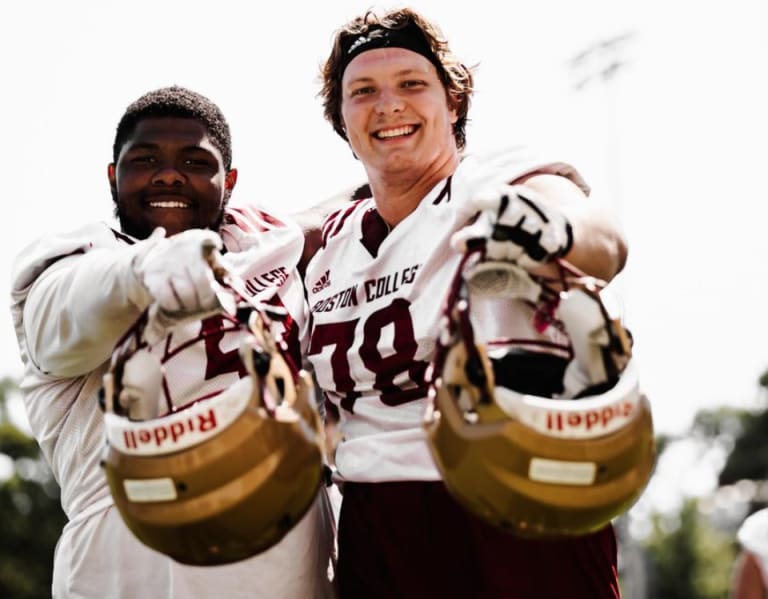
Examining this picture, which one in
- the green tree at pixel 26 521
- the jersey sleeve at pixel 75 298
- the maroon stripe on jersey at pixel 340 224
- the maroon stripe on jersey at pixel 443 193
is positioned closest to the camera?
the jersey sleeve at pixel 75 298

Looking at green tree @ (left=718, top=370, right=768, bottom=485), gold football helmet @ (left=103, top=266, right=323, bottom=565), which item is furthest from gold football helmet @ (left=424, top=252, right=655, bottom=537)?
green tree @ (left=718, top=370, right=768, bottom=485)

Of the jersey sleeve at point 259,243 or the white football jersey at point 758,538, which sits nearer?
the jersey sleeve at point 259,243

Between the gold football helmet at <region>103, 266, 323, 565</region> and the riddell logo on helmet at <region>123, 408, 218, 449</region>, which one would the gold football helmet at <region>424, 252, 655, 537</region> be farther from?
the riddell logo on helmet at <region>123, 408, 218, 449</region>

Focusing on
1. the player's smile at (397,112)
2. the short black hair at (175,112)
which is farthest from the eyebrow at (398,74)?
the short black hair at (175,112)

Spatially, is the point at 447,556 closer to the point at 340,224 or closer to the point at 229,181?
the point at 340,224

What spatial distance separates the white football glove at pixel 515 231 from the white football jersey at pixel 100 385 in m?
0.82

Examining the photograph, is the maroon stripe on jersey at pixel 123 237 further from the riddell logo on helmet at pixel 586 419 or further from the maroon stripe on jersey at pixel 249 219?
the riddell logo on helmet at pixel 586 419

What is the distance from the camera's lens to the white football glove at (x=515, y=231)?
196cm

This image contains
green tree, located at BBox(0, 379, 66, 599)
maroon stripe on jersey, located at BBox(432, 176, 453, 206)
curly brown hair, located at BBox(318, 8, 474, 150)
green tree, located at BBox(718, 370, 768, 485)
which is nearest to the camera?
maroon stripe on jersey, located at BBox(432, 176, 453, 206)

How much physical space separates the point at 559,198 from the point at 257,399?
810mm

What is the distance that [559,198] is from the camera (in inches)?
94.2

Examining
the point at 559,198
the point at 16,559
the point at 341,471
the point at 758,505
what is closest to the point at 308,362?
the point at 341,471

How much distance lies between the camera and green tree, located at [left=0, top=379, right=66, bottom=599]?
25.9 metres

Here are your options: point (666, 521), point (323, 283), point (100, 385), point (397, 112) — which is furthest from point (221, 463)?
point (666, 521)
